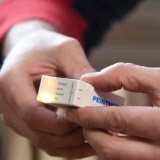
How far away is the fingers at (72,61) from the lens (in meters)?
0.51

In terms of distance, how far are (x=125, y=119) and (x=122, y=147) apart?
3 cm

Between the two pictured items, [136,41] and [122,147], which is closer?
[122,147]

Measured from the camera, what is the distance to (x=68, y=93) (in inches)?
14.4

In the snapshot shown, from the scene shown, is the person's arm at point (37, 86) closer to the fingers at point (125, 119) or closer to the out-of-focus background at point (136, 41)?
the fingers at point (125, 119)

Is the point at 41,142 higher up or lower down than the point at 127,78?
lower down

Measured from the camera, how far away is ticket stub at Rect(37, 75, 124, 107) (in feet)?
1.20

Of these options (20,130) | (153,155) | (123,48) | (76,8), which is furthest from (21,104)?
(123,48)

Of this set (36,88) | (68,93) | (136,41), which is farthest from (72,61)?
(136,41)

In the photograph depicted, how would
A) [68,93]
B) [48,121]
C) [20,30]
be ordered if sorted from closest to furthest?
[68,93]
[48,121]
[20,30]

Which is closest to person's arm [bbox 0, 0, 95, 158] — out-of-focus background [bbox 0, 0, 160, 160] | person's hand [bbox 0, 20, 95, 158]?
person's hand [bbox 0, 20, 95, 158]

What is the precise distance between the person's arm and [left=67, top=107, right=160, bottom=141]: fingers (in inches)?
3.1

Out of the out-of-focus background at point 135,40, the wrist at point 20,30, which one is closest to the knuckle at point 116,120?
the wrist at point 20,30

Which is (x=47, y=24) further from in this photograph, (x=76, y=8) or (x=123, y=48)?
(x=123, y=48)

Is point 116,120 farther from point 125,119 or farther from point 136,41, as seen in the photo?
point 136,41
